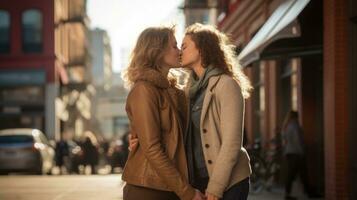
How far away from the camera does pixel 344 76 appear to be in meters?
10.7

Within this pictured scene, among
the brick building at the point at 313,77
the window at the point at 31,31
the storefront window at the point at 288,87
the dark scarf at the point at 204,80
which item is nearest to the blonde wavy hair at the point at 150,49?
the dark scarf at the point at 204,80

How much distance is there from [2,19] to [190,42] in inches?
1570

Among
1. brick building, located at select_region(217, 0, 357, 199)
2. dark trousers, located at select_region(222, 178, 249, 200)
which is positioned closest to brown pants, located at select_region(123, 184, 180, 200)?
dark trousers, located at select_region(222, 178, 249, 200)

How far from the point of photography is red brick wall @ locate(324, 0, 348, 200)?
10703 millimetres

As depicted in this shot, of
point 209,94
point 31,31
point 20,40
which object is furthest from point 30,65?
point 209,94

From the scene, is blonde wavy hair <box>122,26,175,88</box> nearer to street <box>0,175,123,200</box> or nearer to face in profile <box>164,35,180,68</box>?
face in profile <box>164,35,180,68</box>

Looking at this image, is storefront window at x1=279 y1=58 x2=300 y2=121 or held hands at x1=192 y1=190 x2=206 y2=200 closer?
held hands at x1=192 y1=190 x2=206 y2=200

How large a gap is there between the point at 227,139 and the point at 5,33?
39.8 meters

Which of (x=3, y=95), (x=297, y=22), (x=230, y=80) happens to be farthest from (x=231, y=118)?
(x=3, y=95)

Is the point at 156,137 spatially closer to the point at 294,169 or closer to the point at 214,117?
the point at 214,117

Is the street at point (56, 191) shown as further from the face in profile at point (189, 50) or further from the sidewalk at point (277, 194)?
the face in profile at point (189, 50)

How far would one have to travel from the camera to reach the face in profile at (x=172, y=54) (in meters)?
4.36

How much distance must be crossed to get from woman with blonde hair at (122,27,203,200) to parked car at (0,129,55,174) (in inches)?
890

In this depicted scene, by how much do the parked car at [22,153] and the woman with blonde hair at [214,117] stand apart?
22.6 metres
